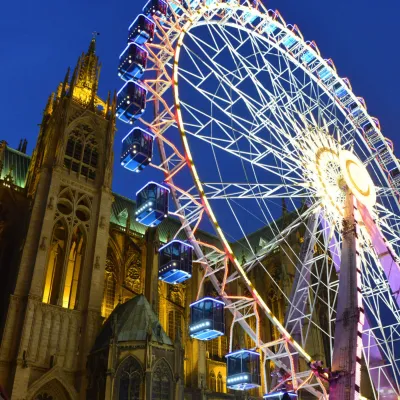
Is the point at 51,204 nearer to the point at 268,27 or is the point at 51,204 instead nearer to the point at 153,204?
the point at 153,204

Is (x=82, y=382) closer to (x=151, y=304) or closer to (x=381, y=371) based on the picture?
(x=151, y=304)

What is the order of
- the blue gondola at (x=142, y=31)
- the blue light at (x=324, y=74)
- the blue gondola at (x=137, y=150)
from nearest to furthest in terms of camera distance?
1. the blue gondola at (x=137, y=150)
2. the blue gondola at (x=142, y=31)
3. the blue light at (x=324, y=74)

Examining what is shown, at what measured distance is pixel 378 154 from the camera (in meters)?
31.8

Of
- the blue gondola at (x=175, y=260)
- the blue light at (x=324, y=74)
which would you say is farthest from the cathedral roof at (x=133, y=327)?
the blue light at (x=324, y=74)

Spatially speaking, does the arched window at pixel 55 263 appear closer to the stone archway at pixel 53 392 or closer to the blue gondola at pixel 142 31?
the stone archway at pixel 53 392

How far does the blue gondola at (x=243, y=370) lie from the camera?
21.8 meters

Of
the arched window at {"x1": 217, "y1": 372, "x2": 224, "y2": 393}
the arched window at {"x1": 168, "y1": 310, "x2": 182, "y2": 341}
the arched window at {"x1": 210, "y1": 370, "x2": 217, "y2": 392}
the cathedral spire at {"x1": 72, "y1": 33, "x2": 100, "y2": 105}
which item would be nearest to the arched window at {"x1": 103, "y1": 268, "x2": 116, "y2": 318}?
the arched window at {"x1": 168, "y1": 310, "x2": 182, "y2": 341}

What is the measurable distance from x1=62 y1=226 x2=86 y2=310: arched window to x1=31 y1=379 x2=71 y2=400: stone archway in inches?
212

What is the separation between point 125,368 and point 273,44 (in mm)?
22042

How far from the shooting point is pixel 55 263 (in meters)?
36.8

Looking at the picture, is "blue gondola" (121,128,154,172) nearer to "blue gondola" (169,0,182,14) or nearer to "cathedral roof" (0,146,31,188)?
"blue gondola" (169,0,182,14)

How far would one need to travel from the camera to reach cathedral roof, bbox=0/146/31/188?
48.0 m

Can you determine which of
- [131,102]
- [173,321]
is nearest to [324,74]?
[131,102]

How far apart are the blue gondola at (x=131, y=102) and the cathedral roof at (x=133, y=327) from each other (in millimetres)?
14542
